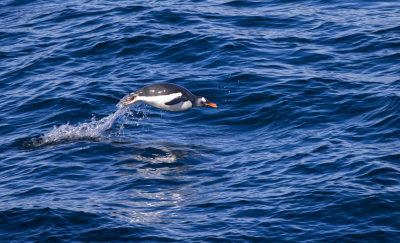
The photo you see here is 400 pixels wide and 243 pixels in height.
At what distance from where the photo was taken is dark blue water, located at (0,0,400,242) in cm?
1229

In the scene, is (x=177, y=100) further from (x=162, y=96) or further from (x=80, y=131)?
(x=80, y=131)

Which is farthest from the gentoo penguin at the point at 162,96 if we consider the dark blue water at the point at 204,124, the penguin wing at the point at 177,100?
the dark blue water at the point at 204,124

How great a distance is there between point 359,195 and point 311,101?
5.88 metres

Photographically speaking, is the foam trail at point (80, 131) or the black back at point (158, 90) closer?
the black back at point (158, 90)

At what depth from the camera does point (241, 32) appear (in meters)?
23.2

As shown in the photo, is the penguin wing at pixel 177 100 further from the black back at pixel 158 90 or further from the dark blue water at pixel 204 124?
the dark blue water at pixel 204 124

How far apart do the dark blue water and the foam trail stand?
5 cm

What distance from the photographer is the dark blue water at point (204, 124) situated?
484 inches

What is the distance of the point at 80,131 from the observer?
56.7 ft

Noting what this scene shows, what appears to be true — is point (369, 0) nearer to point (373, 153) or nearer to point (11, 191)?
point (373, 153)

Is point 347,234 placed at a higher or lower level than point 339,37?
lower

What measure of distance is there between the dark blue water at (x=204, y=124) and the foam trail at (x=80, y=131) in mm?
55

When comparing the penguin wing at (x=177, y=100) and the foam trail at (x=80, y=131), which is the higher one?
the penguin wing at (x=177, y=100)

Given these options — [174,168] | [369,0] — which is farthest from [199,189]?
[369,0]
